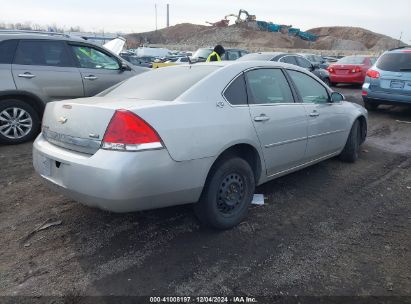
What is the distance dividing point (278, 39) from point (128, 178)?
6590 cm

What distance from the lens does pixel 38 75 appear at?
6406mm

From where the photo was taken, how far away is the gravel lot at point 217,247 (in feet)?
9.21

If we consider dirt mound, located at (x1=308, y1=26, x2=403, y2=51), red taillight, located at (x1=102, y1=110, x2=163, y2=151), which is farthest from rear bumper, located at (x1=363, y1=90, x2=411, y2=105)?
dirt mound, located at (x1=308, y1=26, x2=403, y2=51)

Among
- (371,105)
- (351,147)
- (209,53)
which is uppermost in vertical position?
(209,53)

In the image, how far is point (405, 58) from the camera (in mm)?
9078

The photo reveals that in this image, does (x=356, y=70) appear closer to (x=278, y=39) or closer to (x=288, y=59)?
(x=288, y=59)

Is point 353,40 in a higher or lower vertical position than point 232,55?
lower

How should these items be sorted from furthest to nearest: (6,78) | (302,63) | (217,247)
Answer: (302,63) → (6,78) → (217,247)

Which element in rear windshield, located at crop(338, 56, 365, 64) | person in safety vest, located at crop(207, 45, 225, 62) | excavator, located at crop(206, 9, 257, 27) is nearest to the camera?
person in safety vest, located at crop(207, 45, 225, 62)

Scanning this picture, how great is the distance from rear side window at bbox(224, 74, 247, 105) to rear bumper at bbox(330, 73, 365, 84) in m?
12.9

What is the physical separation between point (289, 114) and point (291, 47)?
62.3m

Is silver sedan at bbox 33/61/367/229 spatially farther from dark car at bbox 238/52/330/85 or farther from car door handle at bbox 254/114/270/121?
dark car at bbox 238/52/330/85

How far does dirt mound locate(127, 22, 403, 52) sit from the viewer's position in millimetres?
64106

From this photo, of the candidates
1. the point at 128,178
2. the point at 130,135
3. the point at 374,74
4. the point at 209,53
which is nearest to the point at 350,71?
the point at 374,74
